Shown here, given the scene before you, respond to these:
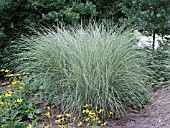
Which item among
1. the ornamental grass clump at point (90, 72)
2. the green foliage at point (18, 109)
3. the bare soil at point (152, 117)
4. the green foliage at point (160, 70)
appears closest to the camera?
the green foliage at point (18, 109)

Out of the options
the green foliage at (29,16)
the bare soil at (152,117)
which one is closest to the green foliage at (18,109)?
the bare soil at (152,117)

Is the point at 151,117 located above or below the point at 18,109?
below

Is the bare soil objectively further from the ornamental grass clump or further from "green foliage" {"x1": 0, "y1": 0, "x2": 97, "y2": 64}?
"green foliage" {"x1": 0, "y1": 0, "x2": 97, "y2": 64}

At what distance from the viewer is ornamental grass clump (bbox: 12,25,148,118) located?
3750mm

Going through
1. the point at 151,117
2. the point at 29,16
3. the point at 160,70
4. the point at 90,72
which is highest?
the point at 29,16

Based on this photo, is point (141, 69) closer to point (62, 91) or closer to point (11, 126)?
point (62, 91)

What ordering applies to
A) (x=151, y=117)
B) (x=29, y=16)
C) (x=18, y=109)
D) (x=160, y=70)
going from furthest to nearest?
1. (x=29, y=16)
2. (x=160, y=70)
3. (x=151, y=117)
4. (x=18, y=109)

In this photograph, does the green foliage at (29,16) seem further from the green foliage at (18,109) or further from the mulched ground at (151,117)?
the mulched ground at (151,117)

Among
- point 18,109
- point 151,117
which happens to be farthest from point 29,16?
point 151,117

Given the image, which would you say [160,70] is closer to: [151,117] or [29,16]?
[151,117]

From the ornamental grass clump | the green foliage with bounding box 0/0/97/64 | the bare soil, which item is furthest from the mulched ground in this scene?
the green foliage with bounding box 0/0/97/64

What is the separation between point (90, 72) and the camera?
3.76 m

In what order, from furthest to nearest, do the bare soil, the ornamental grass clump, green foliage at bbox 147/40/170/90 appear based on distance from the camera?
green foliage at bbox 147/40/170/90
the ornamental grass clump
the bare soil

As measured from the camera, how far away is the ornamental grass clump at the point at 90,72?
12.3ft
